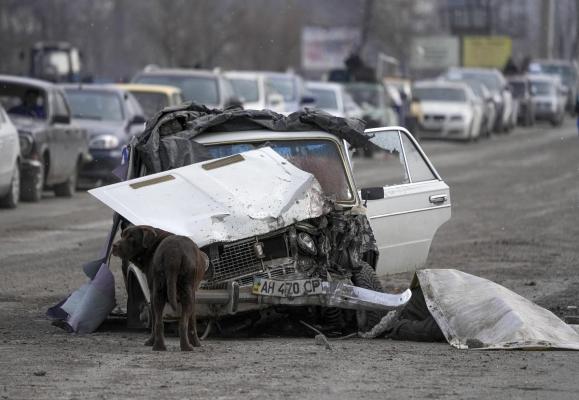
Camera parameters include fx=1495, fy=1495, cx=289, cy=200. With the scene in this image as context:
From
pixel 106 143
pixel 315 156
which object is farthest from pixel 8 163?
pixel 315 156

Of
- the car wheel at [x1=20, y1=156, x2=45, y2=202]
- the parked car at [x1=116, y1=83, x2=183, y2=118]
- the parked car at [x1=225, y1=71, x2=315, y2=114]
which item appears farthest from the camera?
the parked car at [x1=225, y1=71, x2=315, y2=114]

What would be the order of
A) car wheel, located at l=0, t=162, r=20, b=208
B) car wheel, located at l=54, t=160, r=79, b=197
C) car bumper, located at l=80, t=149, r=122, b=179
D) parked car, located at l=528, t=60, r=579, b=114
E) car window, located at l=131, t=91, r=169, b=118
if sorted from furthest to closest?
parked car, located at l=528, t=60, r=579, b=114
car window, located at l=131, t=91, r=169, b=118
car bumper, located at l=80, t=149, r=122, b=179
car wheel, located at l=54, t=160, r=79, b=197
car wheel, located at l=0, t=162, r=20, b=208

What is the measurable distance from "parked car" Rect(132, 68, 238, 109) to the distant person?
5110 millimetres

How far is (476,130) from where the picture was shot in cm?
4294

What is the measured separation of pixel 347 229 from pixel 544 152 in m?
28.6

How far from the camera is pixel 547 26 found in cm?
7012

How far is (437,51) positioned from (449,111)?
99.6 ft

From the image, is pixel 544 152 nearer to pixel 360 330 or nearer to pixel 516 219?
pixel 516 219

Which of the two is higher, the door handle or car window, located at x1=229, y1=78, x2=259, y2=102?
the door handle

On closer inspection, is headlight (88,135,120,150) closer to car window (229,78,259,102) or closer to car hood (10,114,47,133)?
car hood (10,114,47,133)

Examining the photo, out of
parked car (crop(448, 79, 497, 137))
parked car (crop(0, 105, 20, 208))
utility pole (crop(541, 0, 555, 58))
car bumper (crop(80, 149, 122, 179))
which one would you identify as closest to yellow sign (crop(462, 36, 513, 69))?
utility pole (crop(541, 0, 555, 58))

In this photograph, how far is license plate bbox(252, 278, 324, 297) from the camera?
9016 millimetres

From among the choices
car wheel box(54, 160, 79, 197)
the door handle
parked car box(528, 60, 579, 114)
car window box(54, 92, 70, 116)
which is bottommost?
parked car box(528, 60, 579, 114)

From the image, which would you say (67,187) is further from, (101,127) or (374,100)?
(374,100)
